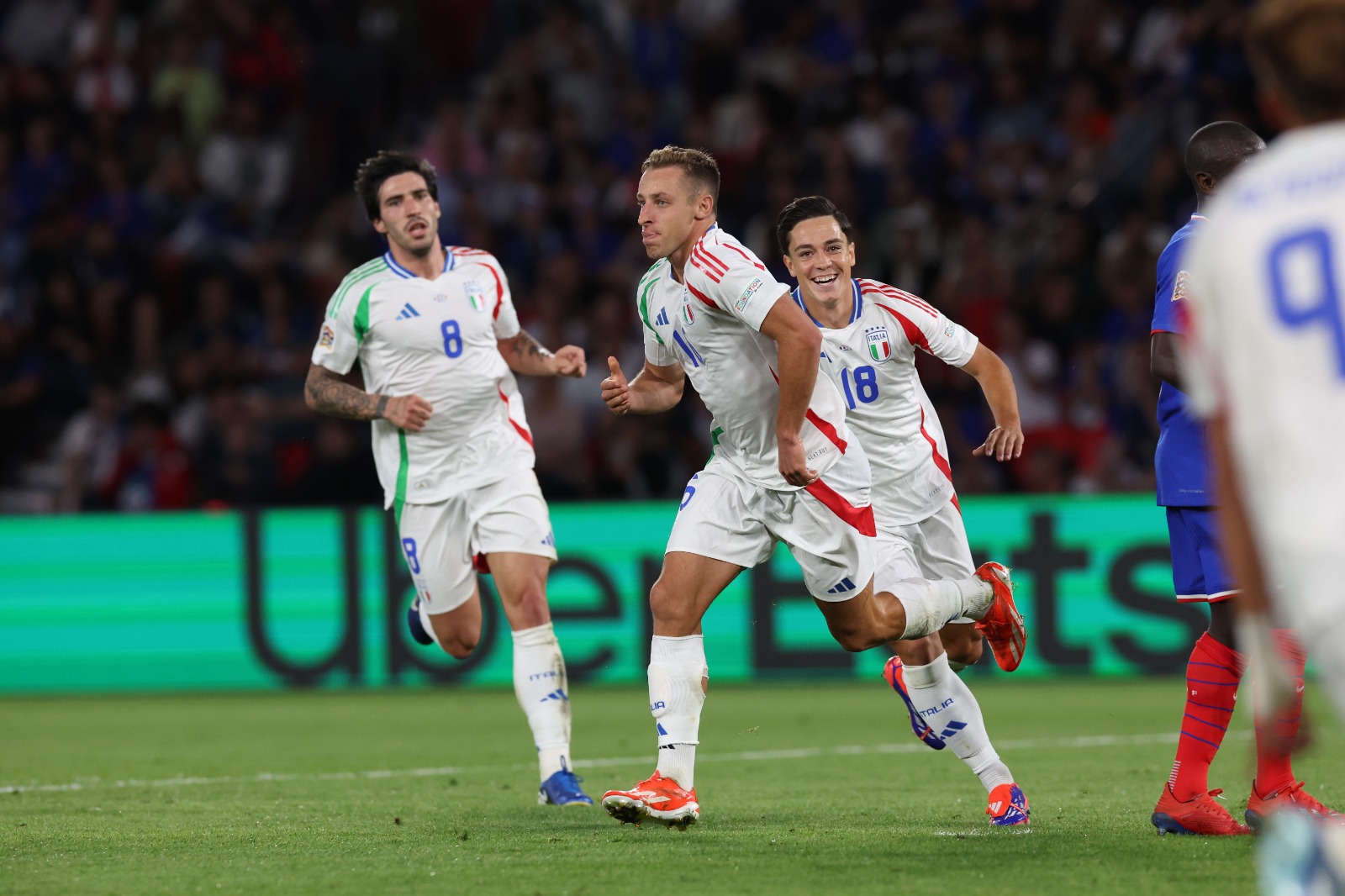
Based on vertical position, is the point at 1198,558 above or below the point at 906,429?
below

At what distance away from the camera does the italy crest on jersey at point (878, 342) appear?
6520mm

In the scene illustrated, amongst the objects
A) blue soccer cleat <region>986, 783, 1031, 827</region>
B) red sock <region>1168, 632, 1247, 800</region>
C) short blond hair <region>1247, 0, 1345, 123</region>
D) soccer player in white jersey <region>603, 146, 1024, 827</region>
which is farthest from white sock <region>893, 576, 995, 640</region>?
short blond hair <region>1247, 0, 1345, 123</region>

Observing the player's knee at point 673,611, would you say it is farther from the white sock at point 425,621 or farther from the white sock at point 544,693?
the white sock at point 425,621

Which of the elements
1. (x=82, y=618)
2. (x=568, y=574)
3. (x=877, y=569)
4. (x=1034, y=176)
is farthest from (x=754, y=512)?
(x=1034, y=176)

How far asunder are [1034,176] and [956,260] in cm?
135

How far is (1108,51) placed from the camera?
16391 mm

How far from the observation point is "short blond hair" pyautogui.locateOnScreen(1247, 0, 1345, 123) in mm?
2592

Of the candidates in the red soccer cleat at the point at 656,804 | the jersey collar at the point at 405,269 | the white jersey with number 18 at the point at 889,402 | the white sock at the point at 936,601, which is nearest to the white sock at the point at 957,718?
→ the white sock at the point at 936,601

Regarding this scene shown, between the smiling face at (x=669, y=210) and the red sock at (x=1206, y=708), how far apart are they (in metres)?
2.22

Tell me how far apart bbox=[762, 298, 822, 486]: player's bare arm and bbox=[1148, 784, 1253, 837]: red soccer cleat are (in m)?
1.56

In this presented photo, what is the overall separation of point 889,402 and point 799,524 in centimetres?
97

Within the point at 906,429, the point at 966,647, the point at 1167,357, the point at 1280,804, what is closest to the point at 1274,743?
the point at 1280,804

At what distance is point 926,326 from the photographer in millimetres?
6336

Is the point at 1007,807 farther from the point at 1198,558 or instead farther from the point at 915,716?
the point at 1198,558
